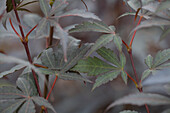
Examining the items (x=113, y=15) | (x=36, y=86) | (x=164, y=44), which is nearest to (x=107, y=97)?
(x=164, y=44)

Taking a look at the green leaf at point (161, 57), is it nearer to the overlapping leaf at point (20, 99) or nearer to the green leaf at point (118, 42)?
the green leaf at point (118, 42)

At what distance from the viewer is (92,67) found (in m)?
0.46

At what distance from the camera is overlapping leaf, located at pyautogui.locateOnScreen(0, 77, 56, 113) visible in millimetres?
394

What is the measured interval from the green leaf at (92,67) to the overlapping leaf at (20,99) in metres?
0.11

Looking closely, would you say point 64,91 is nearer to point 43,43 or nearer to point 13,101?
point 43,43

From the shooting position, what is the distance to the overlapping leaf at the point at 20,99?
39 centimetres

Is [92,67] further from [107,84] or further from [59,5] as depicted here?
[107,84]

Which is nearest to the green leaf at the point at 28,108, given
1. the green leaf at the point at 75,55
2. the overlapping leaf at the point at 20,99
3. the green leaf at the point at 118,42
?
the overlapping leaf at the point at 20,99

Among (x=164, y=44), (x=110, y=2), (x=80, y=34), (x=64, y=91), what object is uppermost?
(x=110, y=2)

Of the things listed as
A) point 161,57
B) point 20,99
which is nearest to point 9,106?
point 20,99

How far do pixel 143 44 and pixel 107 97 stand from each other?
527mm

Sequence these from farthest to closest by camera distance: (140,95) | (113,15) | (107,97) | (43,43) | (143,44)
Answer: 1. (113,15)
2. (43,43)
3. (143,44)
4. (107,97)
5. (140,95)

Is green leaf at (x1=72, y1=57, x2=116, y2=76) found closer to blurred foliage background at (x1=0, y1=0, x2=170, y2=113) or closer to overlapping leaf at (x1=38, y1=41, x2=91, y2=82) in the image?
overlapping leaf at (x1=38, y1=41, x2=91, y2=82)

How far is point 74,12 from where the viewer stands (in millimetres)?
416
